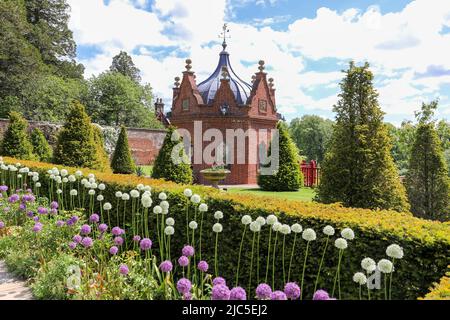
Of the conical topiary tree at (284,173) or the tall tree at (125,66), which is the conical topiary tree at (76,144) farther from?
the tall tree at (125,66)

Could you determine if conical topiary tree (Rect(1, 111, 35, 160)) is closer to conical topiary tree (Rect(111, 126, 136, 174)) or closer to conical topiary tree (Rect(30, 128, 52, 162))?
conical topiary tree (Rect(30, 128, 52, 162))

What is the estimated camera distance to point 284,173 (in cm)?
1917

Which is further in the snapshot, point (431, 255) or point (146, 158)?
point (146, 158)

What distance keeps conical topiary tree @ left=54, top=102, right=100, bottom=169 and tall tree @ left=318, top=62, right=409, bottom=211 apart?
29.8 ft

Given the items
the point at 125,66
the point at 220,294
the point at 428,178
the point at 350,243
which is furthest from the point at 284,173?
the point at 125,66

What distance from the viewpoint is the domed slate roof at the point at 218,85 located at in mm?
23922

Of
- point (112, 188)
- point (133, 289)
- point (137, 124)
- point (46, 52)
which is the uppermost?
point (46, 52)

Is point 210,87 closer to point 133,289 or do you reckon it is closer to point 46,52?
point 133,289

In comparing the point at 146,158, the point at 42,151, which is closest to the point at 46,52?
the point at 146,158

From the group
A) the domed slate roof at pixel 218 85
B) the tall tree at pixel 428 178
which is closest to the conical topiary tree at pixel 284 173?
the domed slate roof at pixel 218 85

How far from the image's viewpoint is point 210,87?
953 inches

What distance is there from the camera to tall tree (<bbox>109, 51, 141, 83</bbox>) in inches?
2293

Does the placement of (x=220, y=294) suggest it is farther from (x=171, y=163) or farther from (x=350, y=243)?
(x=171, y=163)
